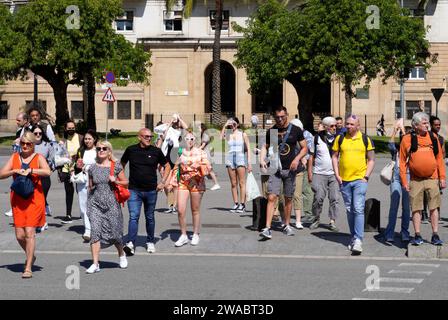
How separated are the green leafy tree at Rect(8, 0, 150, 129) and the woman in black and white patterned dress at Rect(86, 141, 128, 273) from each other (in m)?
33.1

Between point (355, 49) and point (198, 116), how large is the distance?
18.3 metres

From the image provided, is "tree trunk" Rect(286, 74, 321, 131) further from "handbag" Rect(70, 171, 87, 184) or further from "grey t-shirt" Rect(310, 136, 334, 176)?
"handbag" Rect(70, 171, 87, 184)

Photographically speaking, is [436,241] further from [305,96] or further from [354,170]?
[305,96]

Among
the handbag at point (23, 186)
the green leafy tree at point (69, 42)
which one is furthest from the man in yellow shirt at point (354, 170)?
the green leafy tree at point (69, 42)

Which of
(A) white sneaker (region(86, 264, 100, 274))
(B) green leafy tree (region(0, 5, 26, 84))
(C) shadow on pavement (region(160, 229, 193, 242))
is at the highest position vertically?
(B) green leafy tree (region(0, 5, 26, 84))

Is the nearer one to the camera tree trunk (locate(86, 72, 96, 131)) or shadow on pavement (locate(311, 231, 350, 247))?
shadow on pavement (locate(311, 231, 350, 247))

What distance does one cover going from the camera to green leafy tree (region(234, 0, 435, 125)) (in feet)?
136

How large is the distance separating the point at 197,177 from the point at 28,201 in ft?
10.1

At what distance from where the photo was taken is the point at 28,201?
10.7 metres

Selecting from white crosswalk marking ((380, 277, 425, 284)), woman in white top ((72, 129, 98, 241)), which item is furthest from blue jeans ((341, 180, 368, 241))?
woman in white top ((72, 129, 98, 241))

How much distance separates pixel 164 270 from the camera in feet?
36.4

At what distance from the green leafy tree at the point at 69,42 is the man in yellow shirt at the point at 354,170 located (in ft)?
107

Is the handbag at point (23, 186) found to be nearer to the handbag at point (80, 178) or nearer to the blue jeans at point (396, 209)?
the handbag at point (80, 178)
